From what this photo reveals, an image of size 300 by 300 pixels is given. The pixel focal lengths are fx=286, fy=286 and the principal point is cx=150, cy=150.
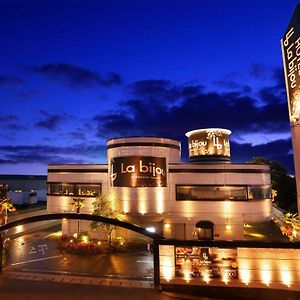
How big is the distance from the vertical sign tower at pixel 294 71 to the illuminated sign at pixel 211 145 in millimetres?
16616

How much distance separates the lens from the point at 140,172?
34094mm

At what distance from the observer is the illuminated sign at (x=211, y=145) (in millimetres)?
39375

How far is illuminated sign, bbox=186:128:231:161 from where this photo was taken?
39.4 meters

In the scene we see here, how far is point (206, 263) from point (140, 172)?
1648 cm

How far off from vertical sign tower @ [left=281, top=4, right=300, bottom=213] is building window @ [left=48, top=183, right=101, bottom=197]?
960 inches

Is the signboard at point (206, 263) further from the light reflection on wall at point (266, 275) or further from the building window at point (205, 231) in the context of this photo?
the building window at point (205, 231)

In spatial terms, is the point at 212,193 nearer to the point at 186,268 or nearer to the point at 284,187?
the point at 186,268

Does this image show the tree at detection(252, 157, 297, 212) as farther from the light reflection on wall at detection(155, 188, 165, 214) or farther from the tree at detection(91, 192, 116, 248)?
the tree at detection(91, 192, 116, 248)

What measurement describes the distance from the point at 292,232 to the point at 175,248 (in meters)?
10.7

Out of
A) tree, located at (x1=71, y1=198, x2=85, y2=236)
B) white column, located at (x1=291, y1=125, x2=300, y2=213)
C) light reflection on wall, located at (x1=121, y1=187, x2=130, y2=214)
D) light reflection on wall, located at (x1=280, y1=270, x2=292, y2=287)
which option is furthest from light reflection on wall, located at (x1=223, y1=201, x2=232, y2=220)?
tree, located at (x1=71, y1=198, x2=85, y2=236)

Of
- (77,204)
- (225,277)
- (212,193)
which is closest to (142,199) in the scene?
(212,193)

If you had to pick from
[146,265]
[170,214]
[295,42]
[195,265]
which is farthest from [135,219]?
[295,42]

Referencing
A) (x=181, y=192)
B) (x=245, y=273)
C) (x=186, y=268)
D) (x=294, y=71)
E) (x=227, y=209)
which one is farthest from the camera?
(x=181, y=192)

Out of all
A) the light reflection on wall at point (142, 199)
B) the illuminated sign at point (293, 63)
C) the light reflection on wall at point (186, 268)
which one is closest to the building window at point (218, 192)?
the light reflection on wall at point (142, 199)
